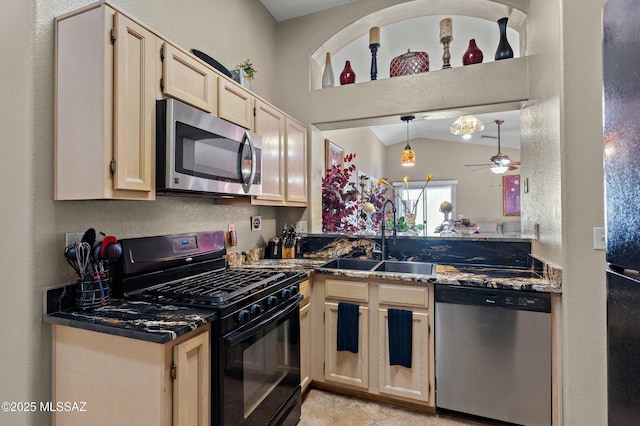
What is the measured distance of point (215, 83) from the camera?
69.6 inches

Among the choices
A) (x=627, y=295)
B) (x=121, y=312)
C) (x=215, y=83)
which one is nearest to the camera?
(x=627, y=295)

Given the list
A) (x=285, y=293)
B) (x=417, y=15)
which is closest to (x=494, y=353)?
(x=285, y=293)

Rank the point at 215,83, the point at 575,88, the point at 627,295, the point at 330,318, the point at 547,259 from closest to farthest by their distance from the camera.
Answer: the point at 627,295 → the point at 575,88 → the point at 215,83 → the point at 547,259 → the point at 330,318

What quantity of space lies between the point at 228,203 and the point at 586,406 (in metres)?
2.32

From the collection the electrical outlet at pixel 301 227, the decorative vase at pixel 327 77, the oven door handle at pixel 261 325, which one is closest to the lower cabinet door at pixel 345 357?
the oven door handle at pixel 261 325

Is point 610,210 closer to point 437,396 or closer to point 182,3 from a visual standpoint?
point 437,396

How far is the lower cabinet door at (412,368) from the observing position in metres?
1.97

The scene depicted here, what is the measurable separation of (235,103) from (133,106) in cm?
73

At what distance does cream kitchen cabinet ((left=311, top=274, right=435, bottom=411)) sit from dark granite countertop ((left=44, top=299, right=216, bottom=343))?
3.63ft

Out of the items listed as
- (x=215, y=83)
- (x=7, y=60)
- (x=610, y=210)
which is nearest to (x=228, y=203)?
(x=215, y=83)

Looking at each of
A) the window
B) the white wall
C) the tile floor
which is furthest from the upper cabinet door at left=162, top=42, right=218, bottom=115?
the window

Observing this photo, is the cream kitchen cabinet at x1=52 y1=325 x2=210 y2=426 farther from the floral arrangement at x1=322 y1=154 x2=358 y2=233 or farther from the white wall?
the floral arrangement at x1=322 y1=154 x2=358 y2=233

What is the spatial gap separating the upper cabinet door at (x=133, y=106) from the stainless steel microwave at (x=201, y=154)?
56 mm

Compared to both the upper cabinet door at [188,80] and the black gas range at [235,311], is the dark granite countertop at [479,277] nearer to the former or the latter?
the black gas range at [235,311]
